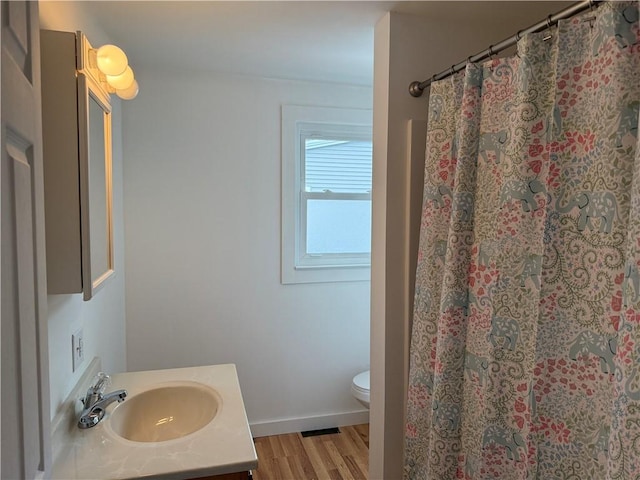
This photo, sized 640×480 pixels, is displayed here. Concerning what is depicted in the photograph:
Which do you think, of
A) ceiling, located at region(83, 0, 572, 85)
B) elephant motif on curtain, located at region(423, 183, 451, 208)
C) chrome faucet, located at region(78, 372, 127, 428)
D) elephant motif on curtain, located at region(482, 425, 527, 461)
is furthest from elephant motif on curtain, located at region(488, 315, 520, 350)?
chrome faucet, located at region(78, 372, 127, 428)

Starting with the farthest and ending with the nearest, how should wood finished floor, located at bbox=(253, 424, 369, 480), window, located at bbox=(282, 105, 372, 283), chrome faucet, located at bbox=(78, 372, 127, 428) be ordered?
window, located at bbox=(282, 105, 372, 283), wood finished floor, located at bbox=(253, 424, 369, 480), chrome faucet, located at bbox=(78, 372, 127, 428)

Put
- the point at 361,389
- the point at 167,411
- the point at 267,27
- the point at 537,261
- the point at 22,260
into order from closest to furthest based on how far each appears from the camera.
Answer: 1. the point at 22,260
2. the point at 537,261
3. the point at 167,411
4. the point at 267,27
5. the point at 361,389

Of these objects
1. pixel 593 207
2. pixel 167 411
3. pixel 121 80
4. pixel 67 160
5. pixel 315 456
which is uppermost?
pixel 121 80

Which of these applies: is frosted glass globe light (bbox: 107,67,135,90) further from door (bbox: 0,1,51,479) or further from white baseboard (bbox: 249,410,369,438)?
white baseboard (bbox: 249,410,369,438)

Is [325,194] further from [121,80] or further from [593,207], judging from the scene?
[593,207]

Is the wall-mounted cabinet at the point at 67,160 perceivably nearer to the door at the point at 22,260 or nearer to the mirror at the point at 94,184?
the mirror at the point at 94,184

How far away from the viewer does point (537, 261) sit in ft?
3.81

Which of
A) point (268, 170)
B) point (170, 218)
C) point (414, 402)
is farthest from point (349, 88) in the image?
point (414, 402)

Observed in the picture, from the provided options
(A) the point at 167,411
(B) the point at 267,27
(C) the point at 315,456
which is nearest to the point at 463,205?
(B) the point at 267,27

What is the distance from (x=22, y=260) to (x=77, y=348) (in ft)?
2.89

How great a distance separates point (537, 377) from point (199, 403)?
1.17 m

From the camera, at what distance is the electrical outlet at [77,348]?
1.39 m

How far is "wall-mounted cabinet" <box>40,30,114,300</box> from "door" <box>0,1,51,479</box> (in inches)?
12.9

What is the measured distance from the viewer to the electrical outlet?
1391 millimetres
